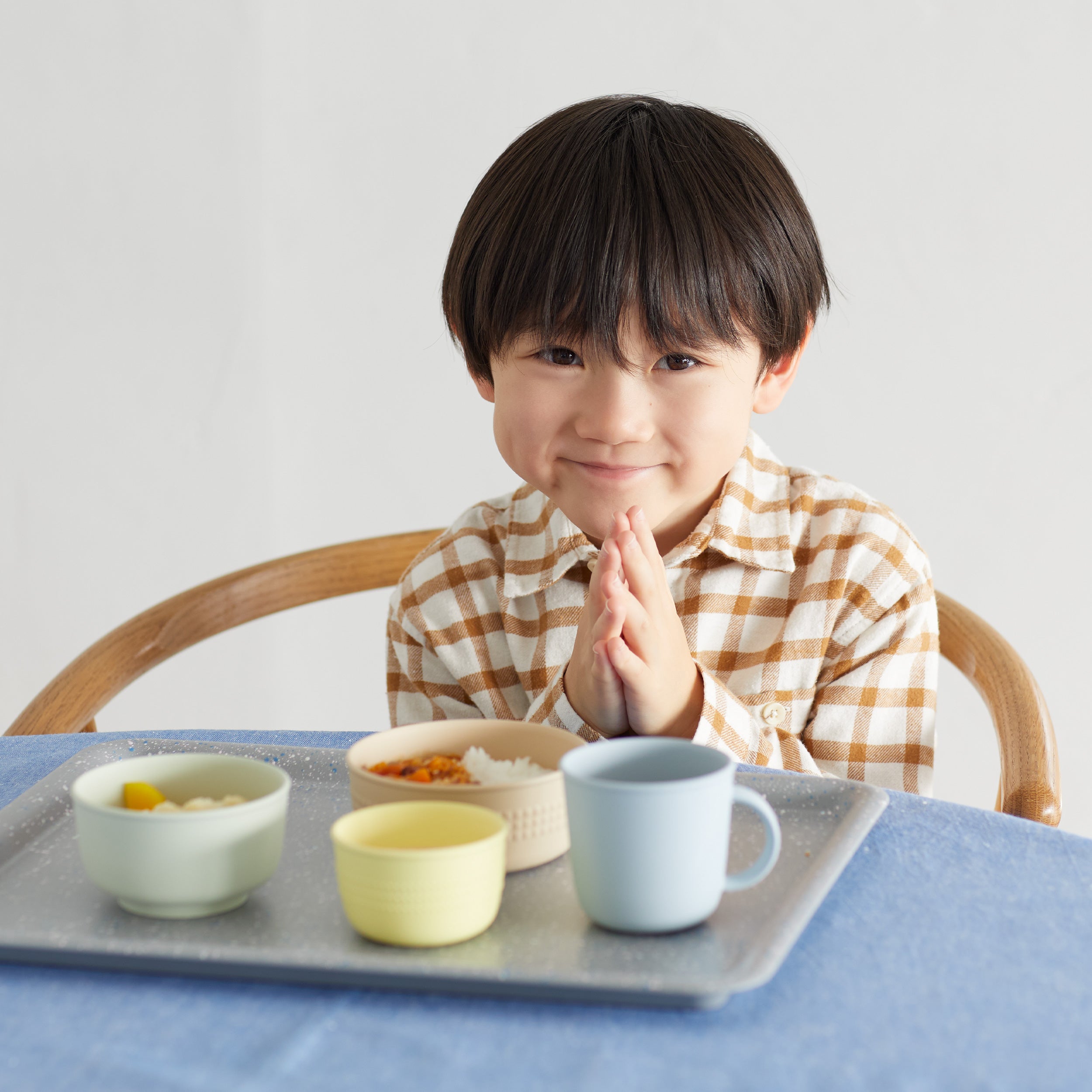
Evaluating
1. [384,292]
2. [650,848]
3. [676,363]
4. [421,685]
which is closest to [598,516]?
[676,363]

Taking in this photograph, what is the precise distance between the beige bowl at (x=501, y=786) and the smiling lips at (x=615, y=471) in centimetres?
32

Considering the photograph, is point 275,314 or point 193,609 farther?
point 275,314

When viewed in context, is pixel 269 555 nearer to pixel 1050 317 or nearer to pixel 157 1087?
pixel 1050 317

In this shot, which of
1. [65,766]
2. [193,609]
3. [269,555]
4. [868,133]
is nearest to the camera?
[65,766]

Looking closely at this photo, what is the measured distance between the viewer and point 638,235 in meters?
0.88

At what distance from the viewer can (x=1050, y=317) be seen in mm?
1741

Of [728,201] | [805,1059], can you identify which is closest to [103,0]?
[728,201]

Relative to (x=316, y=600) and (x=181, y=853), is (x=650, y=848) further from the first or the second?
(x=316, y=600)

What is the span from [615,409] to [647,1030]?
20.6 inches

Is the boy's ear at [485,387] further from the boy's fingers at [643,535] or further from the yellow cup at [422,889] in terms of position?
the yellow cup at [422,889]

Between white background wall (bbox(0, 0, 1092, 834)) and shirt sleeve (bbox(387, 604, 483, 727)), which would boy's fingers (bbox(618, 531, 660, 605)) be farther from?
white background wall (bbox(0, 0, 1092, 834))

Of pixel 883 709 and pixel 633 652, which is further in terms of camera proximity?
pixel 883 709

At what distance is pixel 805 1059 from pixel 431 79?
168 cm

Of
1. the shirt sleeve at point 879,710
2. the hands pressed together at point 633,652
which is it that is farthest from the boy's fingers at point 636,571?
the shirt sleeve at point 879,710
